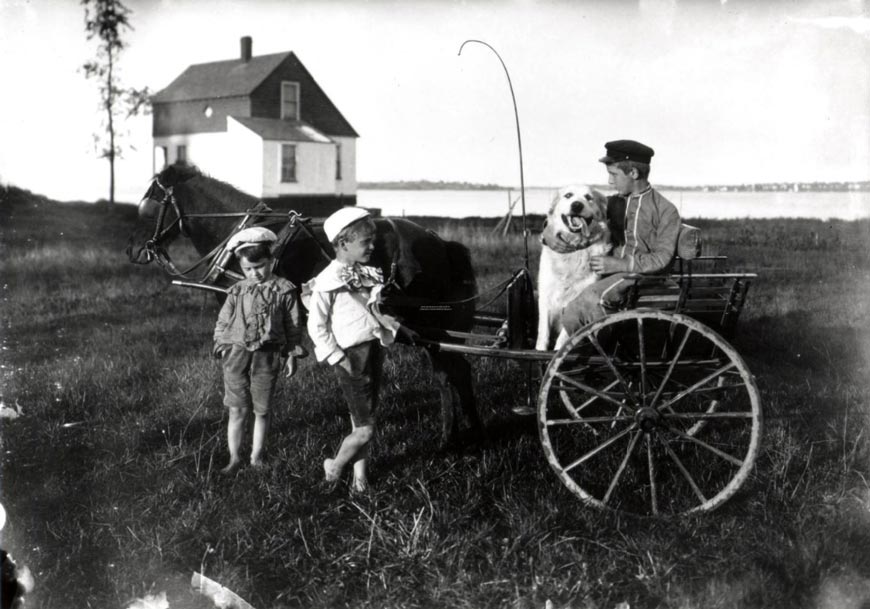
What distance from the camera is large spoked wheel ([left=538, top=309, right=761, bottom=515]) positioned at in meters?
3.93

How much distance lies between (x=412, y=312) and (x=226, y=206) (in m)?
2.00

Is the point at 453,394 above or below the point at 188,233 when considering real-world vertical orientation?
below

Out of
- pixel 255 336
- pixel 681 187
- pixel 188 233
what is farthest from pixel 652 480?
pixel 188 233

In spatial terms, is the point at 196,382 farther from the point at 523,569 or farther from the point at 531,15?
the point at 531,15

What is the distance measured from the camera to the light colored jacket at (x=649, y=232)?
431cm

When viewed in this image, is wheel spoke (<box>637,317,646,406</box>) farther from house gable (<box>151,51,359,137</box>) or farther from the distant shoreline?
house gable (<box>151,51,359,137</box>)

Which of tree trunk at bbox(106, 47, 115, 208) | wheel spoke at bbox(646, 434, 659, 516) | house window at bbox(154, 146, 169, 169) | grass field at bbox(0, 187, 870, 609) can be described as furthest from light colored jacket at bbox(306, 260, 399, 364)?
house window at bbox(154, 146, 169, 169)

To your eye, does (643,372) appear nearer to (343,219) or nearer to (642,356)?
(642,356)

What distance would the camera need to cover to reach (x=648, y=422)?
13.4 ft

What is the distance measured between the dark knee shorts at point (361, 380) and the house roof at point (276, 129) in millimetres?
2484

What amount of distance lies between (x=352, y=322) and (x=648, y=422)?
75.2 inches

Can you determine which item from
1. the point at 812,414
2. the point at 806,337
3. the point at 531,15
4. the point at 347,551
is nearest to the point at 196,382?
the point at 347,551

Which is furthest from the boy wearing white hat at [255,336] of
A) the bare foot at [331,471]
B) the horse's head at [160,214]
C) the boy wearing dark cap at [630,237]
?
the boy wearing dark cap at [630,237]

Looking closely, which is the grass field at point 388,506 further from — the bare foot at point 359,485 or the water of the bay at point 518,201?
the water of the bay at point 518,201
